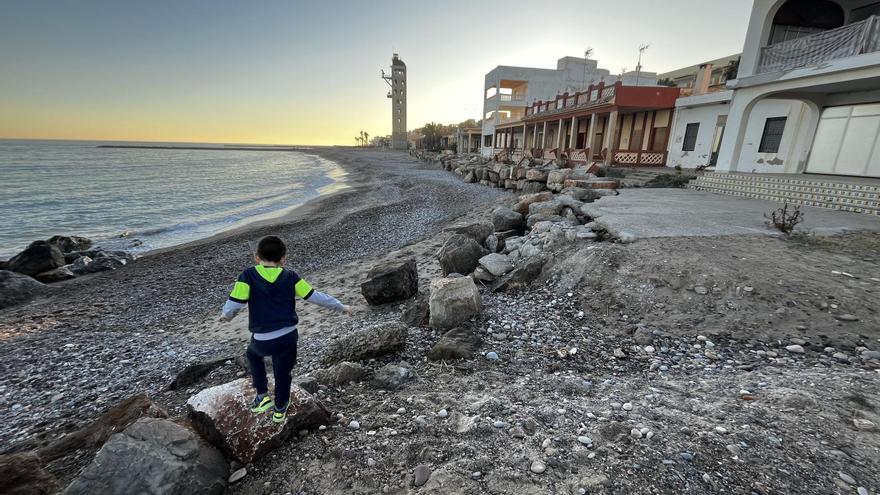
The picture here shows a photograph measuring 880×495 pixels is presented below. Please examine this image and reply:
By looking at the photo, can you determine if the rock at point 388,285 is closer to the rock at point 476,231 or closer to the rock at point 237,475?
the rock at point 476,231

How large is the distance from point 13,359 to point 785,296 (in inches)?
468

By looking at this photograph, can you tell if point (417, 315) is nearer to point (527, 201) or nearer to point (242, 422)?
point (242, 422)

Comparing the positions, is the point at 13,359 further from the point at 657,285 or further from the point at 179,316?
the point at 657,285

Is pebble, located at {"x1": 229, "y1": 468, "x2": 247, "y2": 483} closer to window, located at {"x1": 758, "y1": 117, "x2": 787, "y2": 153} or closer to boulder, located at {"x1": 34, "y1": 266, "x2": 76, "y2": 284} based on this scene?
boulder, located at {"x1": 34, "y1": 266, "x2": 76, "y2": 284}

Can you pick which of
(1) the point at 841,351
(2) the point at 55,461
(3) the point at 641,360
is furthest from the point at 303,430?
(1) the point at 841,351

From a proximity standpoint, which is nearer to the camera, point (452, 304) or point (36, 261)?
point (452, 304)

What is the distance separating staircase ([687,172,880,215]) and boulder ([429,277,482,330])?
11.3 metres

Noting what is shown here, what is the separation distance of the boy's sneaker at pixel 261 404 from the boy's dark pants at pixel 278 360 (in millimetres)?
102

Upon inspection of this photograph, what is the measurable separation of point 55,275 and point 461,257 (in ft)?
39.1

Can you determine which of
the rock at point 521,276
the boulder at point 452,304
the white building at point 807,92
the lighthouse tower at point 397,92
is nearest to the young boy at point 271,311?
the boulder at point 452,304

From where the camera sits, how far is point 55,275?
1040 cm

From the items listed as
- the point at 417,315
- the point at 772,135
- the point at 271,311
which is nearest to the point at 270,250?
the point at 271,311

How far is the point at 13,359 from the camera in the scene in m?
5.98

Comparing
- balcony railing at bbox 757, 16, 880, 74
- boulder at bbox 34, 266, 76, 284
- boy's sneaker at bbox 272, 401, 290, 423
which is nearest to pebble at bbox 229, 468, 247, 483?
boy's sneaker at bbox 272, 401, 290, 423
